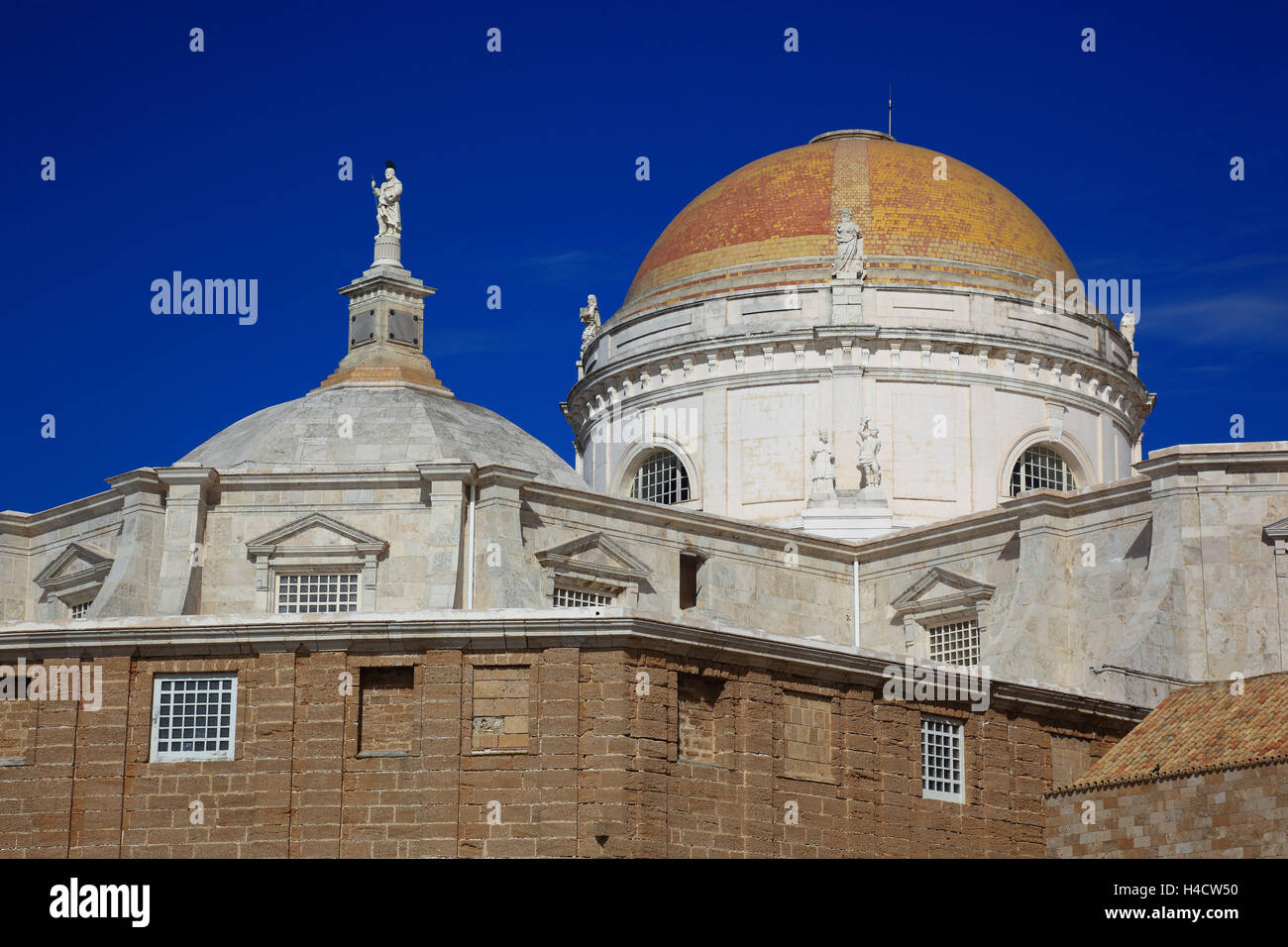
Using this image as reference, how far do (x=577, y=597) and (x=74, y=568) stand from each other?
1192 centimetres

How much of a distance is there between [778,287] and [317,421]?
15.8 m

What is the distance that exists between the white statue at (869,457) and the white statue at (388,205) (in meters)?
13.8

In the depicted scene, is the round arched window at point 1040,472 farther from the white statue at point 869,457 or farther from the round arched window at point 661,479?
the round arched window at point 661,479

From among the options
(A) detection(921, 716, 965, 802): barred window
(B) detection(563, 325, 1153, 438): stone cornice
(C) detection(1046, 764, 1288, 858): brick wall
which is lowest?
(C) detection(1046, 764, 1288, 858): brick wall

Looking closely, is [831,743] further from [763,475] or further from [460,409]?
[763,475]

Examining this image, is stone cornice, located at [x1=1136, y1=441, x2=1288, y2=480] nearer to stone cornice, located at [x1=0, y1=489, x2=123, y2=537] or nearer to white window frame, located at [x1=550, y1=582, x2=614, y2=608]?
white window frame, located at [x1=550, y1=582, x2=614, y2=608]

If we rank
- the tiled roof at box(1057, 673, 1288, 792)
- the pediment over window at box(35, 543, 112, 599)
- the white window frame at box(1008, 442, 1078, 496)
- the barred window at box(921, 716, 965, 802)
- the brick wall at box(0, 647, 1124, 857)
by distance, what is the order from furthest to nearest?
the white window frame at box(1008, 442, 1078, 496) → the pediment over window at box(35, 543, 112, 599) → the barred window at box(921, 716, 965, 802) → the tiled roof at box(1057, 673, 1288, 792) → the brick wall at box(0, 647, 1124, 857)

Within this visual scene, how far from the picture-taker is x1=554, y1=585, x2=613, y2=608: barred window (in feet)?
170

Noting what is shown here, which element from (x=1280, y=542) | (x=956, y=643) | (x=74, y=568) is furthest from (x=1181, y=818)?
(x=74, y=568)

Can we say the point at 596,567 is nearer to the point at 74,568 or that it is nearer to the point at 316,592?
the point at 316,592

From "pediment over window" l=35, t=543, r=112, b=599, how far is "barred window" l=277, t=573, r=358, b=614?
4172mm

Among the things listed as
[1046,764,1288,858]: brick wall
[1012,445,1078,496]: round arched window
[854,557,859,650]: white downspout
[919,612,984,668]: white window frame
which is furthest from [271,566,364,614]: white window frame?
[1012,445,1078,496]: round arched window

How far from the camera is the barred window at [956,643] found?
54031 millimetres

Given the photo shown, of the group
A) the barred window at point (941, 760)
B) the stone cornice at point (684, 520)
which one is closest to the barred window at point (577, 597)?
the stone cornice at point (684, 520)
